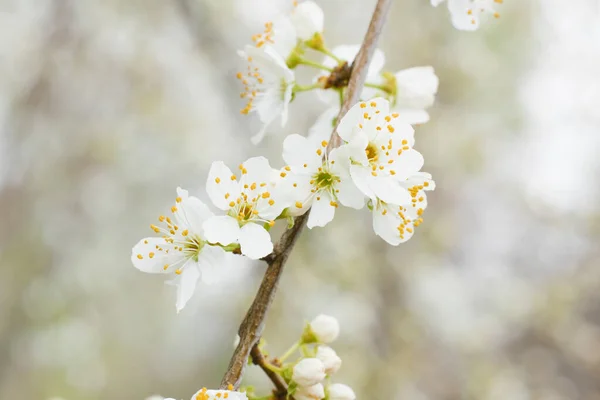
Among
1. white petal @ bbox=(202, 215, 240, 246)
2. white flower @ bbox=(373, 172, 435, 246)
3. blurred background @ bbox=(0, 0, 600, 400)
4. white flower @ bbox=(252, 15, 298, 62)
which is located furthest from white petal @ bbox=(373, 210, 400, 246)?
blurred background @ bbox=(0, 0, 600, 400)

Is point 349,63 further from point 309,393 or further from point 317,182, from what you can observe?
point 309,393

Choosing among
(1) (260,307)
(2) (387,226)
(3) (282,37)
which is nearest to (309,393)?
(1) (260,307)

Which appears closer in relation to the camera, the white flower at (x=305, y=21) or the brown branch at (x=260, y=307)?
→ the brown branch at (x=260, y=307)

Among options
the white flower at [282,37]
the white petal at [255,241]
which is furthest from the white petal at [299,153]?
the white flower at [282,37]

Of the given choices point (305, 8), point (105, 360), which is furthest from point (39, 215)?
point (305, 8)

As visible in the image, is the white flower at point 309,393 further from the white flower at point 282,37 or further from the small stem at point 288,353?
the white flower at point 282,37

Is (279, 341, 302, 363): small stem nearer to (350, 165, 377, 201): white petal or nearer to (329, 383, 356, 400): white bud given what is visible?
(329, 383, 356, 400): white bud
